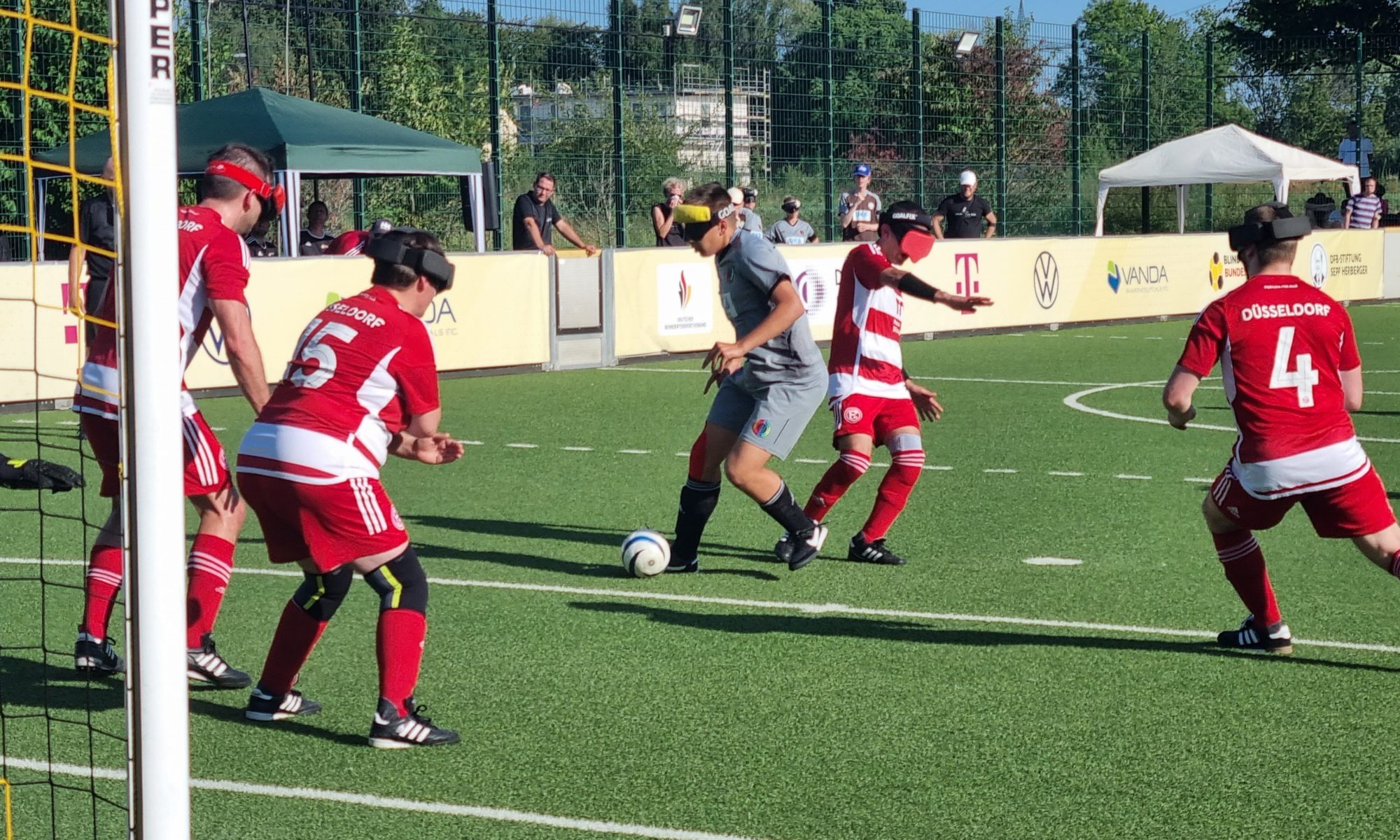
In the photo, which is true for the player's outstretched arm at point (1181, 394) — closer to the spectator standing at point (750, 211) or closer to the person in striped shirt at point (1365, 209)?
the spectator standing at point (750, 211)

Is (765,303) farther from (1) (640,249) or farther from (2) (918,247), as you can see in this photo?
(1) (640,249)

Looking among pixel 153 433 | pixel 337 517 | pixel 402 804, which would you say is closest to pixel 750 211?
pixel 337 517

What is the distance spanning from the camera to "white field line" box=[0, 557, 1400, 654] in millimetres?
7180

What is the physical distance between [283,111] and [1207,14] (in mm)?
69670

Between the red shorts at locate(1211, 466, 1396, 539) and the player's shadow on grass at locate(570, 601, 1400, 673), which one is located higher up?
the red shorts at locate(1211, 466, 1396, 539)

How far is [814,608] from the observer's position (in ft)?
25.7

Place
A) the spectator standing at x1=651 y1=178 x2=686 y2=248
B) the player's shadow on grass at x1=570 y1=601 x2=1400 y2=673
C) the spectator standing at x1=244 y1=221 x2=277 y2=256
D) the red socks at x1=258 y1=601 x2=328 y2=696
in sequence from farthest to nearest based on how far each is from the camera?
1. the spectator standing at x1=651 y1=178 x2=686 y2=248
2. the spectator standing at x1=244 y1=221 x2=277 y2=256
3. the player's shadow on grass at x1=570 y1=601 x2=1400 y2=673
4. the red socks at x1=258 y1=601 x2=328 y2=696

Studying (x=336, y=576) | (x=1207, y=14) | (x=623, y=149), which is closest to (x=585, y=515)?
(x=336, y=576)

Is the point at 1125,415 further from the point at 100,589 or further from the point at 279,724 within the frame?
the point at 279,724

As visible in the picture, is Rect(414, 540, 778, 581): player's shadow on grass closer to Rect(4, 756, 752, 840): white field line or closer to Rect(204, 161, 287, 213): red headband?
Rect(204, 161, 287, 213): red headband

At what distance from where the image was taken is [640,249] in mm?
19859

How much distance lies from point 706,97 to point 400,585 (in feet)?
71.2

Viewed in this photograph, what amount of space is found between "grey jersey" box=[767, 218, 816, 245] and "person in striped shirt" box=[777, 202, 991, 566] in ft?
46.8

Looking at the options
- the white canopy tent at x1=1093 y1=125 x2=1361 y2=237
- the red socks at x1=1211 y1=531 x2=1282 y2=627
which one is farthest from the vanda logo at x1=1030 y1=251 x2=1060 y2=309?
the red socks at x1=1211 y1=531 x2=1282 y2=627
